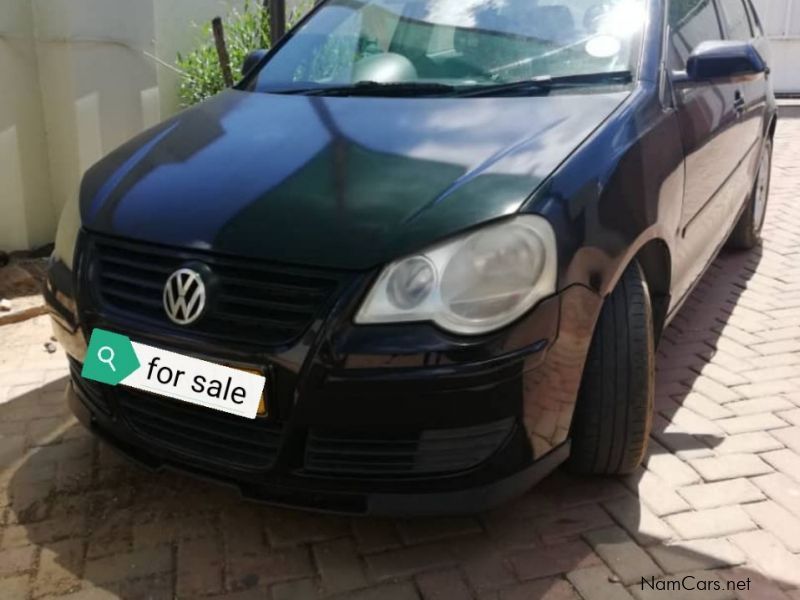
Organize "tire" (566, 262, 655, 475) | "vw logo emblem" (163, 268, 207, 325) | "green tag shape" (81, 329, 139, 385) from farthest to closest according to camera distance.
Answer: "tire" (566, 262, 655, 475) < "green tag shape" (81, 329, 139, 385) < "vw logo emblem" (163, 268, 207, 325)

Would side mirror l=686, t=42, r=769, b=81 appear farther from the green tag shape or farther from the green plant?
the green plant

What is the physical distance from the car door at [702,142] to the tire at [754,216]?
1.02 meters

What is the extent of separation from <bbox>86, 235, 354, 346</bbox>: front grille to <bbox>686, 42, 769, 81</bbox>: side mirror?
1617 millimetres

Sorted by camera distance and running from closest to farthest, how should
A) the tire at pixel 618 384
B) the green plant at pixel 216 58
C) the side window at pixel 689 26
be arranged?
the tire at pixel 618 384, the side window at pixel 689 26, the green plant at pixel 216 58

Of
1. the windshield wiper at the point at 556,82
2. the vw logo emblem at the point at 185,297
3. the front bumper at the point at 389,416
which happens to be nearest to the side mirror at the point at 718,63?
the windshield wiper at the point at 556,82

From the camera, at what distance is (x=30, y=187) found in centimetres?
478

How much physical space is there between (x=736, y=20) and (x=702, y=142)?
179cm

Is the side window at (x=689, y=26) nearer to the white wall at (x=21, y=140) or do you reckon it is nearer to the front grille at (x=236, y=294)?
the front grille at (x=236, y=294)

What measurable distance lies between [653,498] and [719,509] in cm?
19

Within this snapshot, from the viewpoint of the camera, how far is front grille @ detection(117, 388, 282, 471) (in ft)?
6.61

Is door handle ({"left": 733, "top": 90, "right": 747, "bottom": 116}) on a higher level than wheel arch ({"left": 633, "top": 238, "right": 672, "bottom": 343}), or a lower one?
higher

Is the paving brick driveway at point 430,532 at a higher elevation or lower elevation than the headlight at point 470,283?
lower

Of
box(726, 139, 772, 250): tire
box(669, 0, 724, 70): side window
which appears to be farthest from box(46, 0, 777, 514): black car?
box(726, 139, 772, 250): tire

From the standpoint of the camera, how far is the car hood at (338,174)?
1960 millimetres
